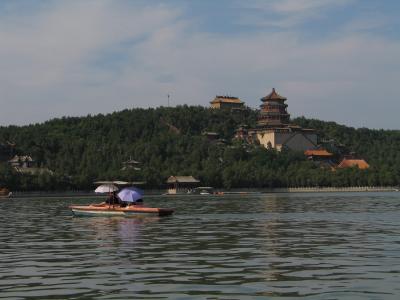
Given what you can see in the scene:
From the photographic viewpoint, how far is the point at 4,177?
123m

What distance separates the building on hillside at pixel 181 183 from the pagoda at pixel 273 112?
39308 millimetres

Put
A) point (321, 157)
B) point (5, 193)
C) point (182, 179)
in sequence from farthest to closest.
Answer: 1. point (321, 157)
2. point (182, 179)
3. point (5, 193)

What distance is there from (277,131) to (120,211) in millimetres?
131487

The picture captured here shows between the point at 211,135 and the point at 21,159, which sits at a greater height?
the point at 211,135

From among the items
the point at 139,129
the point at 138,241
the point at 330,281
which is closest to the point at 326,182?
the point at 139,129

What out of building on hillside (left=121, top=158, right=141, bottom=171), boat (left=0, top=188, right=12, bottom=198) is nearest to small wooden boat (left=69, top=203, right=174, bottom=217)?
boat (left=0, top=188, right=12, bottom=198)

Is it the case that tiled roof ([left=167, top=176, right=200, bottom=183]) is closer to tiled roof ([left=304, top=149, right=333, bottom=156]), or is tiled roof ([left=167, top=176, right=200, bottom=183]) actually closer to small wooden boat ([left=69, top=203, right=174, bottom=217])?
tiled roof ([left=304, top=149, right=333, bottom=156])

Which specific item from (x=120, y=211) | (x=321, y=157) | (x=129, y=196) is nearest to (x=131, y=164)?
(x=321, y=157)

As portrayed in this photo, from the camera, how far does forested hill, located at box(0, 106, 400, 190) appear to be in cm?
14275

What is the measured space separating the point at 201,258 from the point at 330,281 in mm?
6070

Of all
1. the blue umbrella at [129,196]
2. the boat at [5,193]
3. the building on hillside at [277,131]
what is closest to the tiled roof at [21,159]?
the boat at [5,193]

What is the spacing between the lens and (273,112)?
183 metres

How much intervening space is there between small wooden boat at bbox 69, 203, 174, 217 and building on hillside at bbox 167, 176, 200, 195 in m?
89.8

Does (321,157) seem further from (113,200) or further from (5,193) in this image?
(113,200)
